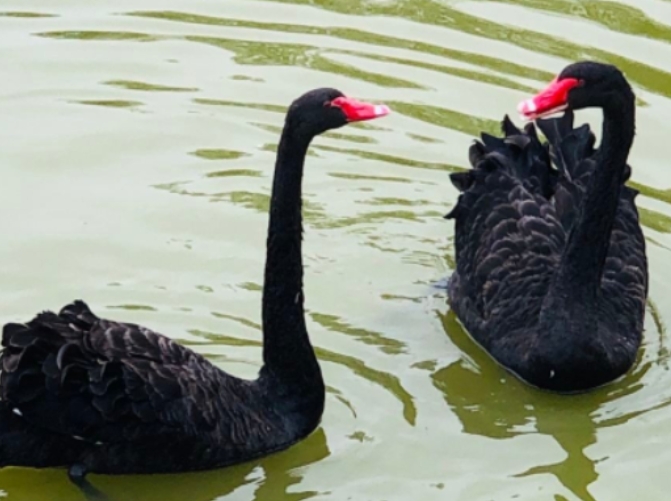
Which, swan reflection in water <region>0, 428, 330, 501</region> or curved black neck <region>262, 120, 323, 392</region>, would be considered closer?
curved black neck <region>262, 120, 323, 392</region>

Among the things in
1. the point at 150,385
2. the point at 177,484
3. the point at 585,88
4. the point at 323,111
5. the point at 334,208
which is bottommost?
the point at 177,484

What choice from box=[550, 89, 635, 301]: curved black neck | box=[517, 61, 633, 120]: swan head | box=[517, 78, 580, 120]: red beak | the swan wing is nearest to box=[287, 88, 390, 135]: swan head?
box=[517, 78, 580, 120]: red beak

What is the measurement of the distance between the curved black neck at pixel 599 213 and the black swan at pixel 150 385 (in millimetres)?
1153

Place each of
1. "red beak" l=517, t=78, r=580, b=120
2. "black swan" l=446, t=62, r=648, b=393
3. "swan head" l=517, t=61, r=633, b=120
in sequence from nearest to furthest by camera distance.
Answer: "red beak" l=517, t=78, r=580, b=120
"swan head" l=517, t=61, r=633, b=120
"black swan" l=446, t=62, r=648, b=393

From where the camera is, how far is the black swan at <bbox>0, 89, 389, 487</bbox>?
6.36 m

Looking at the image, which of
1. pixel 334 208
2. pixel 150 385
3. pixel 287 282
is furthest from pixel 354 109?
pixel 334 208

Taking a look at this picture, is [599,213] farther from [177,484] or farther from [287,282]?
[177,484]

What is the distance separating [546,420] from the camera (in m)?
7.16

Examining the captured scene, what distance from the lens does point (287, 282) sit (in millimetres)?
6781

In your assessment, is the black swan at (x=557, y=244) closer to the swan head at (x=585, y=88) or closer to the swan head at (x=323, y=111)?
the swan head at (x=585, y=88)

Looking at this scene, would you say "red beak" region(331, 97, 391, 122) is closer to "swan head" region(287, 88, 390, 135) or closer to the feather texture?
"swan head" region(287, 88, 390, 135)

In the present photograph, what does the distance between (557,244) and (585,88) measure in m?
0.91

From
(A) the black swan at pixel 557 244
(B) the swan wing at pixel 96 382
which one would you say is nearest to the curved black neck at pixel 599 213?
(A) the black swan at pixel 557 244

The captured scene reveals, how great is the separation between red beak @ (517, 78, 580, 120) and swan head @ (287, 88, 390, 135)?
2.05 ft
